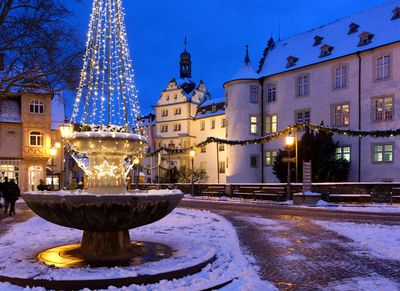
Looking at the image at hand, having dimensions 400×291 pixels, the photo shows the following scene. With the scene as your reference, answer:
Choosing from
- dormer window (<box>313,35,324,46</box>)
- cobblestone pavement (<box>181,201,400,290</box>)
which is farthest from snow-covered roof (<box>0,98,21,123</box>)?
cobblestone pavement (<box>181,201,400,290</box>)

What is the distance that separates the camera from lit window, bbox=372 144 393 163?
34.1 meters

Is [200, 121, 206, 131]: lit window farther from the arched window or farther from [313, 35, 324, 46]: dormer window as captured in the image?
the arched window

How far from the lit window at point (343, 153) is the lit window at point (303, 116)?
4606mm

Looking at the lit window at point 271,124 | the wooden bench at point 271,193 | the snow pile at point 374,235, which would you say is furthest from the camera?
the lit window at point 271,124

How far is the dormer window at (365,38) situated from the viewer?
122 ft

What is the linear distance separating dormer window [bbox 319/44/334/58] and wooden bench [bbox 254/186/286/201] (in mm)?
15500

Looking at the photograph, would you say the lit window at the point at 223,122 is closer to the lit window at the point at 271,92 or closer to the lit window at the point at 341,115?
the lit window at the point at 271,92

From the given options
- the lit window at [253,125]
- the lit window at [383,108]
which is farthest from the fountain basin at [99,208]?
the lit window at [253,125]

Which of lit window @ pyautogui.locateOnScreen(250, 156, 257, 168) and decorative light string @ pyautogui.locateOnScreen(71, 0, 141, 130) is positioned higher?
decorative light string @ pyautogui.locateOnScreen(71, 0, 141, 130)

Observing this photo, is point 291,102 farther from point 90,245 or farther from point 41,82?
point 90,245

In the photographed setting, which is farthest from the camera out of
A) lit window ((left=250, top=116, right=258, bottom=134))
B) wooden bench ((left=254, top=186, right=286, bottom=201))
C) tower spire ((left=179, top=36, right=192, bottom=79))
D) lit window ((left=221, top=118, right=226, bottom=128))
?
tower spire ((left=179, top=36, right=192, bottom=79))

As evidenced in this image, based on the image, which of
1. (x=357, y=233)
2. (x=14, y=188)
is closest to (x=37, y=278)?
(x=357, y=233)

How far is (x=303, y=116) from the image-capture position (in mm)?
41281

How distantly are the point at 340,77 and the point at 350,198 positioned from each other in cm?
1493
